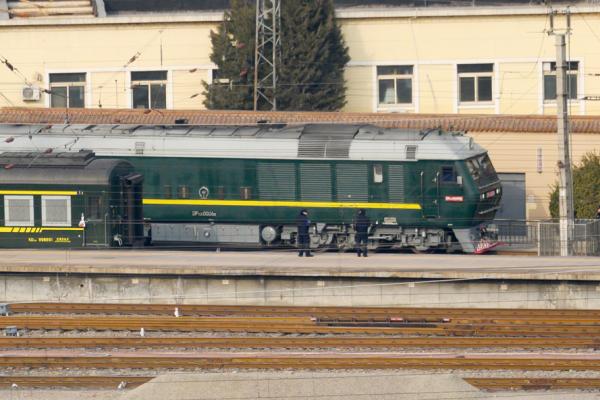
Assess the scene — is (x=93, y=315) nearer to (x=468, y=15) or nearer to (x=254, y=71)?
(x=254, y=71)

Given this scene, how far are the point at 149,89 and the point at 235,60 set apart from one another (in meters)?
5.60

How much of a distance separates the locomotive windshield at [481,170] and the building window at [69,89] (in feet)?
88.7

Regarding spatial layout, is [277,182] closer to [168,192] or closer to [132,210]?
[168,192]

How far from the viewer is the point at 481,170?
4009 centimetres

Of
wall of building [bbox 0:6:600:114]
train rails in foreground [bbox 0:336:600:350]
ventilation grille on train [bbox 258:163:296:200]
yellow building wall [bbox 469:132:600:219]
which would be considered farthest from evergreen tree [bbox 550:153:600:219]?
train rails in foreground [bbox 0:336:600:350]

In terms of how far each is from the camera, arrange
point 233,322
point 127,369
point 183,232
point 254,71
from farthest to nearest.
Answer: point 254,71 → point 183,232 → point 233,322 → point 127,369

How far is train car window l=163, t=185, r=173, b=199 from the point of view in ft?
136

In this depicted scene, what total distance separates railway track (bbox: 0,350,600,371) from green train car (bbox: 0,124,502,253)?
1369cm

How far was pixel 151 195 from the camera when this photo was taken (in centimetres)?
4138

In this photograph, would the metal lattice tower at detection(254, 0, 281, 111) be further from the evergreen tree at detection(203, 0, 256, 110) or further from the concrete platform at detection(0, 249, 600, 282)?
the concrete platform at detection(0, 249, 600, 282)

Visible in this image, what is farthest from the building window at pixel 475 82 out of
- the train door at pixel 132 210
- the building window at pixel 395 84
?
the train door at pixel 132 210

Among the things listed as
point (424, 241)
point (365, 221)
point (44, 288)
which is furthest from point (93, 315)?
point (424, 241)

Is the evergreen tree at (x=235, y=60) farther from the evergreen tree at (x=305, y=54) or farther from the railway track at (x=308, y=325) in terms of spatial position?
the railway track at (x=308, y=325)

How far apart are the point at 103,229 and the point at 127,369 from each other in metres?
13.9
